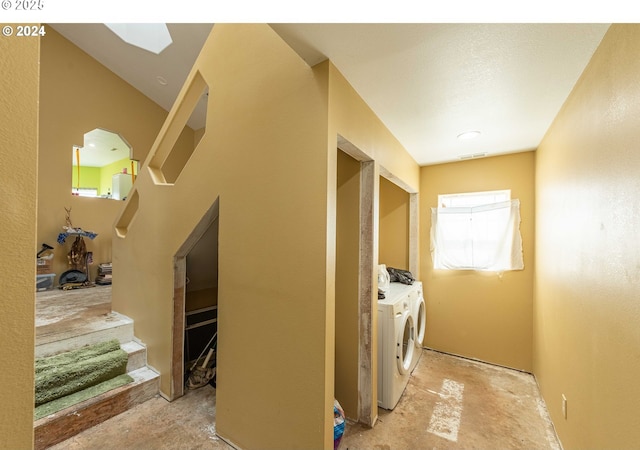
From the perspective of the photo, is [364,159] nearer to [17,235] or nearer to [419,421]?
[17,235]

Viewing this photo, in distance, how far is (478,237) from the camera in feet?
9.33

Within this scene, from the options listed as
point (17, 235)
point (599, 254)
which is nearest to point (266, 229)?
point (17, 235)

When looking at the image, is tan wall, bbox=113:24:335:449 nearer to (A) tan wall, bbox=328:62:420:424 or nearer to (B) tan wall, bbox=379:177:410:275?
(A) tan wall, bbox=328:62:420:424

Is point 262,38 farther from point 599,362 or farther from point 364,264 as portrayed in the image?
point 599,362

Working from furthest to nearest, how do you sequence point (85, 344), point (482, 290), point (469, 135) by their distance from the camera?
point (482, 290) → point (469, 135) → point (85, 344)

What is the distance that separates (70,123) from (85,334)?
360 cm

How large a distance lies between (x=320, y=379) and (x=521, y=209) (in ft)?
8.84

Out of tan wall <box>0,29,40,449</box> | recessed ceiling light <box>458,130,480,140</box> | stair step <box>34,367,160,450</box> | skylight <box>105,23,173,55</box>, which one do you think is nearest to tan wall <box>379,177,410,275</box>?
recessed ceiling light <box>458,130,480,140</box>

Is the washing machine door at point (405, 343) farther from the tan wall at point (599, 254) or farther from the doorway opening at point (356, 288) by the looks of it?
the tan wall at point (599, 254)

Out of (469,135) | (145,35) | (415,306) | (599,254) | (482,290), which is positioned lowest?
(415,306)

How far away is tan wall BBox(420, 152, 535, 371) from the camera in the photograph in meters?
2.62

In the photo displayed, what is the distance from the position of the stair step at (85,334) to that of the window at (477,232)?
135 inches

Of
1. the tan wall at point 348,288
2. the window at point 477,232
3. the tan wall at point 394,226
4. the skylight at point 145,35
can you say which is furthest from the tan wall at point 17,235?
the skylight at point 145,35

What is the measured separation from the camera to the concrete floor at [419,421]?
1697 mm
